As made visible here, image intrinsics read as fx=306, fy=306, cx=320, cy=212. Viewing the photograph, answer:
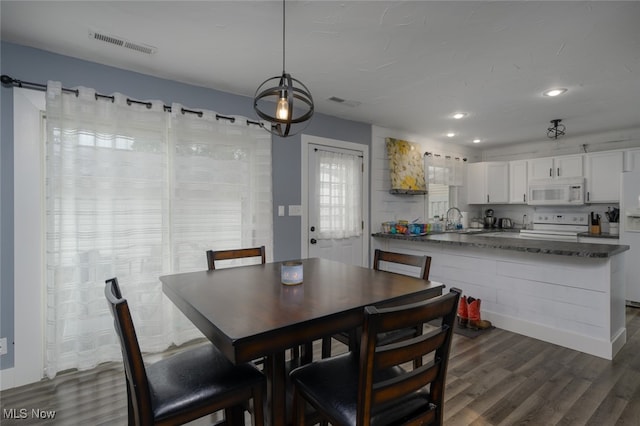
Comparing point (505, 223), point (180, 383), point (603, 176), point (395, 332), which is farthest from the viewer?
point (505, 223)

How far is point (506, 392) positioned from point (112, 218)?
3157 millimetres

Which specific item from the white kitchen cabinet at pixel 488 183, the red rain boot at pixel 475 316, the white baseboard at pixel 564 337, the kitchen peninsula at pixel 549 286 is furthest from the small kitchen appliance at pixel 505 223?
the red rain boot at pixel 475 316

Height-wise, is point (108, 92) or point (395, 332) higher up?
point (108, 92)

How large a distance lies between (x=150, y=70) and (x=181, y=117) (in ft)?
1.40

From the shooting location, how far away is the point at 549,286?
2852 millimetres

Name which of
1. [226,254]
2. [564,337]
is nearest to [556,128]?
[564,337]

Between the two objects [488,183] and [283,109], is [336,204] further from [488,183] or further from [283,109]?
[488,183]

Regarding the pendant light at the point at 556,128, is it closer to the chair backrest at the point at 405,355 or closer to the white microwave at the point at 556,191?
the white microwave at the point at 556,191

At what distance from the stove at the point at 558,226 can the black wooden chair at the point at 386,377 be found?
15.1 feet

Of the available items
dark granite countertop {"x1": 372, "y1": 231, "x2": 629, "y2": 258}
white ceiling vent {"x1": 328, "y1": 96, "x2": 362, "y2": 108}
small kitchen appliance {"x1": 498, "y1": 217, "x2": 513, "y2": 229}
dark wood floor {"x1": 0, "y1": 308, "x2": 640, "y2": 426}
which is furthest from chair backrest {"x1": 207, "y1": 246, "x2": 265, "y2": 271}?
small kitchen appliance {"x1": 498, "y1": 217, "x2": 513, "y2": 229}

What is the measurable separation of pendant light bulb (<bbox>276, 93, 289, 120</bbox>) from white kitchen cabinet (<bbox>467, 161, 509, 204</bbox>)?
5.01m

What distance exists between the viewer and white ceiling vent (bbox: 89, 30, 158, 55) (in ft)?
6.79

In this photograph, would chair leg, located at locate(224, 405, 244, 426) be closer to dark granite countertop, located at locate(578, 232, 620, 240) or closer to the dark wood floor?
the dark wood floor

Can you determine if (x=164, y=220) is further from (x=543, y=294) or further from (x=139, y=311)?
(x=543, y=294)
